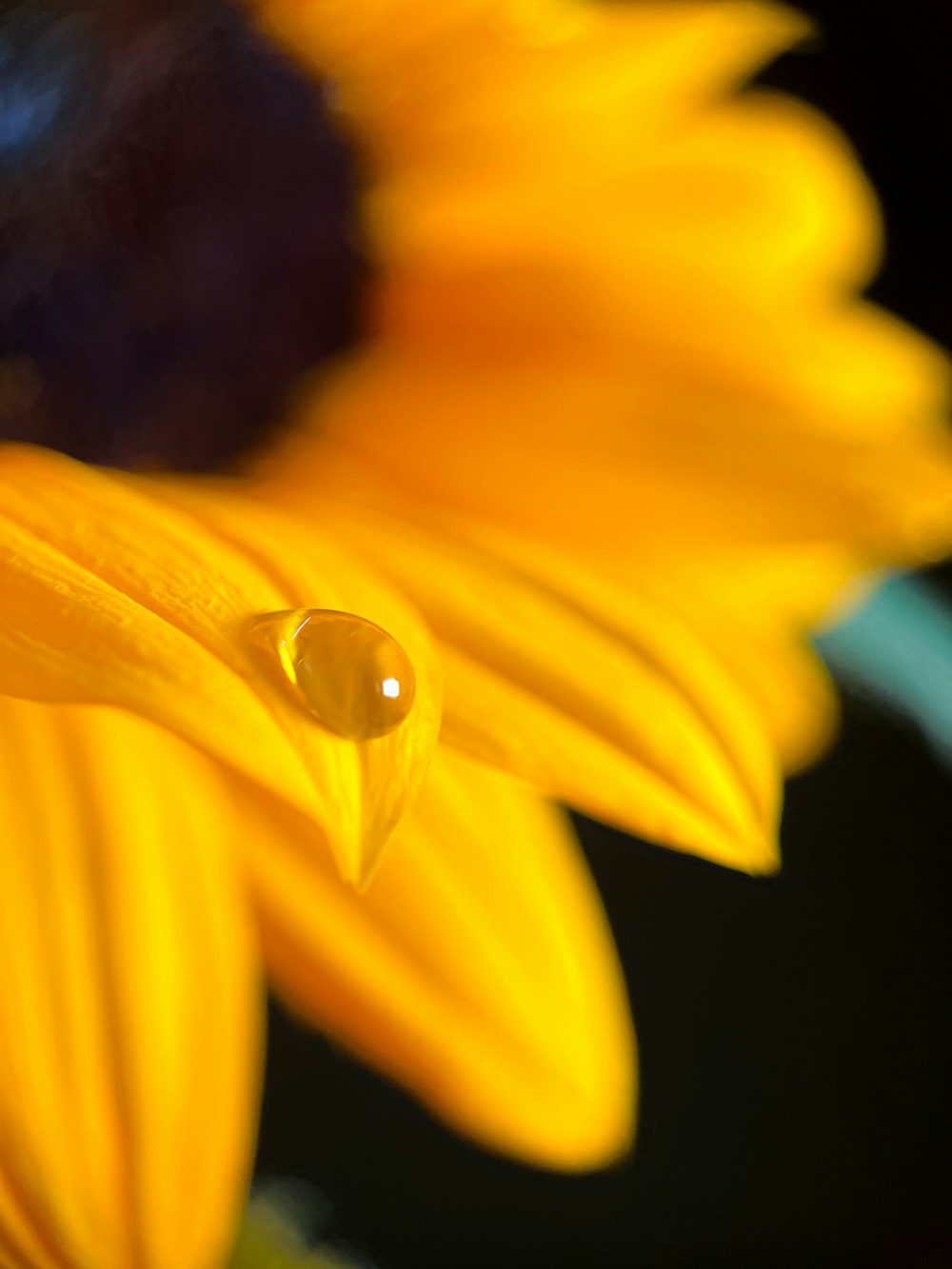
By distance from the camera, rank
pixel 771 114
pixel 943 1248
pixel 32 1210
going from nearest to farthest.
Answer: pixel 32 1210, pixel 943 1248, pixel 771 114

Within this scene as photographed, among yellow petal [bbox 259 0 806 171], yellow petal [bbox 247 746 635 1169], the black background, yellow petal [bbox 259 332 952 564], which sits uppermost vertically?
yellow petal [bbox 259 0 806 171]

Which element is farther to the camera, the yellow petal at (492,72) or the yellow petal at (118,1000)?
the yellow petal at (492,72)

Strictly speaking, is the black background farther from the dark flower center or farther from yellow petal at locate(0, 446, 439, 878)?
the dark flower center

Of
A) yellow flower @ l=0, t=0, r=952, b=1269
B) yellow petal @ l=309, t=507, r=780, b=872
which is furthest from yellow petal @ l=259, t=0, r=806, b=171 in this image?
yellow petal @ l=309, t=507, r=780, b=872

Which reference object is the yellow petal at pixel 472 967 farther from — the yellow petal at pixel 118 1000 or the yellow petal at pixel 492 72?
the yellow petal at pixel 492 72

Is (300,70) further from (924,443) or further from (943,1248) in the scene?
(943,1248)

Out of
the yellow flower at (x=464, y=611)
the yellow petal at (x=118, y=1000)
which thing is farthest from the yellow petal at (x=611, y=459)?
the yellow petal at (x=118, y=1000)

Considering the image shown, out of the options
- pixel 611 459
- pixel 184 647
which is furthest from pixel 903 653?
pixel 184 647

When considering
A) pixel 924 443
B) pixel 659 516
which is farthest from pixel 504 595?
pixel 924 443
